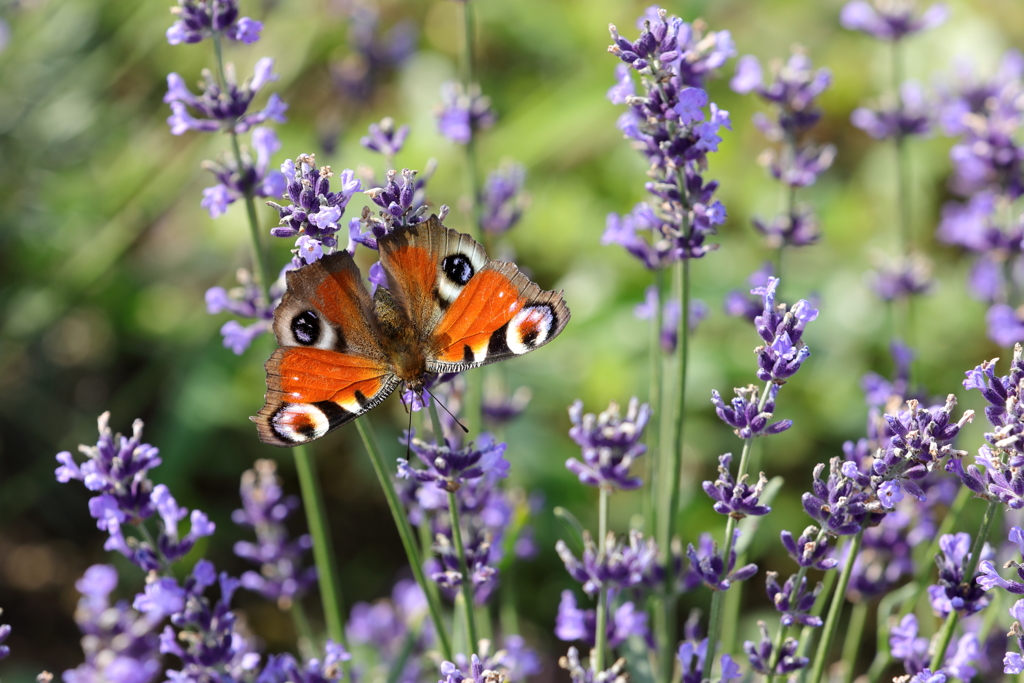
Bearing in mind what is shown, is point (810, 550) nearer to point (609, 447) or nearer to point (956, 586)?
point (956, 586)

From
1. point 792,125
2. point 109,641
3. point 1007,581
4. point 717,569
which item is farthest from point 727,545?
point 109,641

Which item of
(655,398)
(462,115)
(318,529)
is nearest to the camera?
(318,529)

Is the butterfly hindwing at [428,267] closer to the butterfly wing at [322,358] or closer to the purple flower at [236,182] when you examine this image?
the butterfly wing at [322,358]

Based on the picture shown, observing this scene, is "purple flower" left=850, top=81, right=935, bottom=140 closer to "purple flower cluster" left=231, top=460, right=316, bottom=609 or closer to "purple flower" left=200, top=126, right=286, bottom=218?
"purple flower" left=200, top=126, right=286, bottom=218

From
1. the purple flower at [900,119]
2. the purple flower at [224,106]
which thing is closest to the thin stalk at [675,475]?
the purple flower at [224,106]

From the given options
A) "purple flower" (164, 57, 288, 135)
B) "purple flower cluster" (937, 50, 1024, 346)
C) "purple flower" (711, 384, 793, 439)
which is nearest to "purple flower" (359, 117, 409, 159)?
"purple flower" (164, 57, 288, 135)

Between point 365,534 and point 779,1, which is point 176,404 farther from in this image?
point 779,1

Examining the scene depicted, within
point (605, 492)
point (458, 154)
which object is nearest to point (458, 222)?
point (458, 154)
